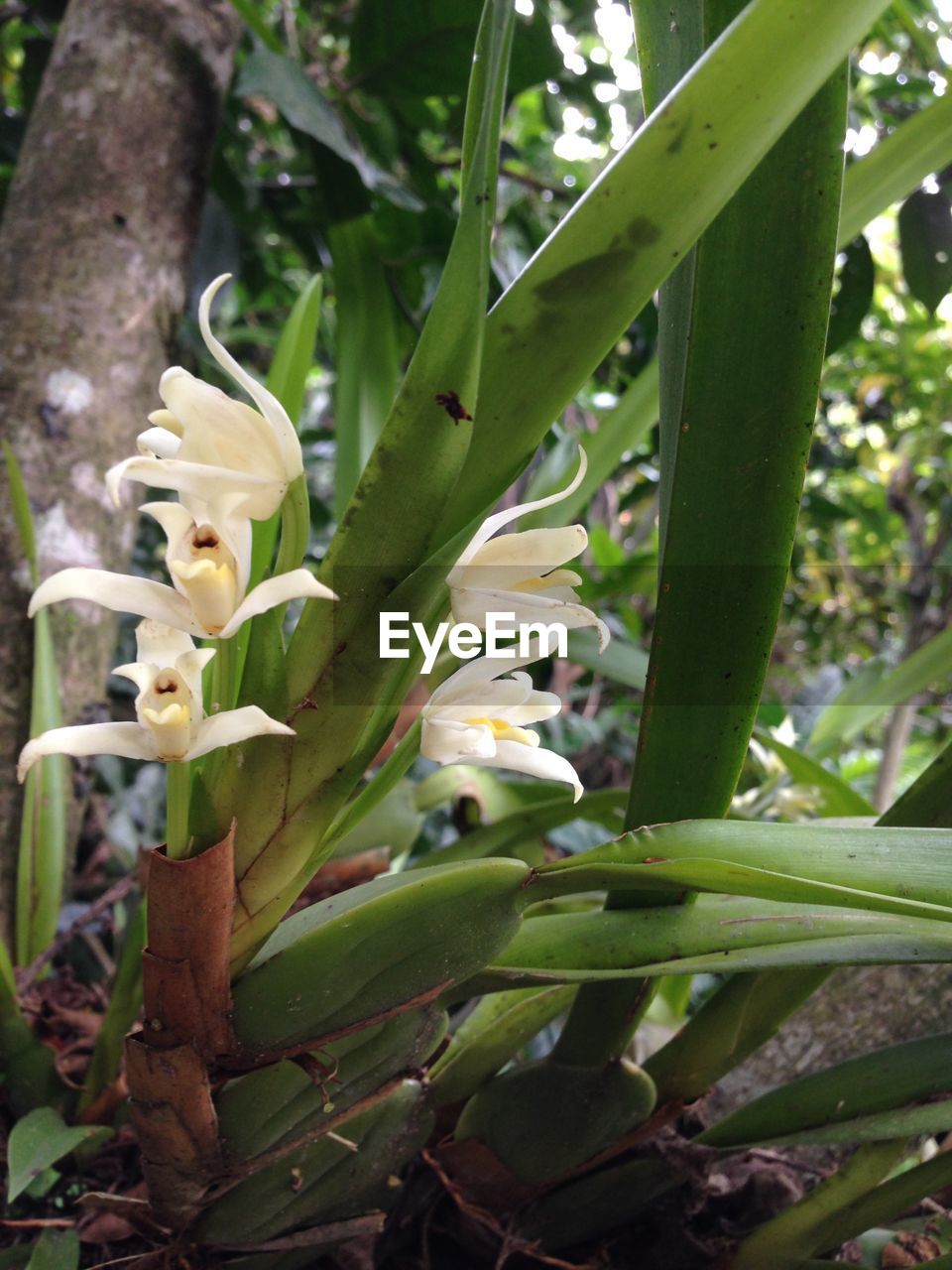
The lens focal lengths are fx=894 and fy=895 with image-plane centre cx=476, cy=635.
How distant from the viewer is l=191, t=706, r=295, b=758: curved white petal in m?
0.34

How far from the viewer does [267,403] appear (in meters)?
0.36

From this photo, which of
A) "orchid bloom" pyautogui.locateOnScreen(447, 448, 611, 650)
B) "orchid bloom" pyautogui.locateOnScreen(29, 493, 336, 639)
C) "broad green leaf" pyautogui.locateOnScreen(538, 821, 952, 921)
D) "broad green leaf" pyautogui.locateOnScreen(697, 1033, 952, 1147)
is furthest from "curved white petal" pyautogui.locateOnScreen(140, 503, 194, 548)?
"broad green leaf" pyautogui.locateOnScreen(697, 1033, 952, 1147)

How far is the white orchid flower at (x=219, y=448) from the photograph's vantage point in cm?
35

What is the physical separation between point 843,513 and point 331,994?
55.6 inches

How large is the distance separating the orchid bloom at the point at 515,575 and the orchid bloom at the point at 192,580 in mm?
73

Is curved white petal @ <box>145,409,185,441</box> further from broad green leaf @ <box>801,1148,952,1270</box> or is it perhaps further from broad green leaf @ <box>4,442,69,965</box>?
broad green leaf @ <box>801,1148,952,1270</box>

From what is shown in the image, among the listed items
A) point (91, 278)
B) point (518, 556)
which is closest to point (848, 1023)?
point (518, 556)

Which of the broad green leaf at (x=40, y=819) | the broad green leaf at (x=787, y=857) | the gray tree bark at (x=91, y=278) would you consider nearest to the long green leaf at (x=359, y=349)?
the gray tree bark at (x=91, y=278)

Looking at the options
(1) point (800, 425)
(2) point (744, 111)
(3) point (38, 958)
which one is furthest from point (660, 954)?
(3) point (38, 958)

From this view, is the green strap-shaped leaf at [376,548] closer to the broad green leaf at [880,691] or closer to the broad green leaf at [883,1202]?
the broad green leaf at [883,1202]

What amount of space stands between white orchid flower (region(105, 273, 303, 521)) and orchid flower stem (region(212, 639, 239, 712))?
0.19ft

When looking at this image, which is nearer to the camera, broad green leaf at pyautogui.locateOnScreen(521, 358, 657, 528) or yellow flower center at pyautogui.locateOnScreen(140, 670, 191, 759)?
yellow flower center at pyautogui.locateOnScreen(140, 670, 191, 759)

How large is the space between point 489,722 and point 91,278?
2.44ft

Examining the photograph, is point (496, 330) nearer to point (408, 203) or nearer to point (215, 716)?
point (215, 716)
